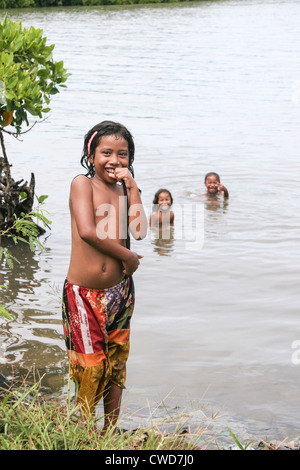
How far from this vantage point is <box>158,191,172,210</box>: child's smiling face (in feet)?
32.9

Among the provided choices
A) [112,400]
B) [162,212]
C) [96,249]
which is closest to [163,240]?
[162,212]

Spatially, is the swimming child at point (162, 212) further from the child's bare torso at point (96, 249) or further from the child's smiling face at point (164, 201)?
the child's bare torso at point (96, 249)

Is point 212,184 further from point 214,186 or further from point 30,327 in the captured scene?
point 30,327

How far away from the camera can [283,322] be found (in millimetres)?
6344

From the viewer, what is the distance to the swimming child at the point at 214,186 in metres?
11.1

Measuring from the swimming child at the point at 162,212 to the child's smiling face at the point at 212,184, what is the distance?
3.52ft

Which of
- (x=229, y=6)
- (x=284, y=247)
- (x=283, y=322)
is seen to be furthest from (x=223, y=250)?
(x=229, y=6)

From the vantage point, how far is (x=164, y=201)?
10.1 m

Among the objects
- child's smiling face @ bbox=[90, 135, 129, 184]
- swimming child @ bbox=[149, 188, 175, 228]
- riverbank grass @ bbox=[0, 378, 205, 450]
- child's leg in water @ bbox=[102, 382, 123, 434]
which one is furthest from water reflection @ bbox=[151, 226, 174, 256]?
riverbank grass @ bbox=[0, 378, 205, 450]

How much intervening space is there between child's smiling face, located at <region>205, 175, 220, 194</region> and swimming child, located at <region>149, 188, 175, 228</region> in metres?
1.07

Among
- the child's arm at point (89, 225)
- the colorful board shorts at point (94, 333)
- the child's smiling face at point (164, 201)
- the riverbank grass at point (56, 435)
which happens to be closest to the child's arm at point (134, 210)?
the child's arm at point (89, 225)

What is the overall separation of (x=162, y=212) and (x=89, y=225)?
6157 millimetres

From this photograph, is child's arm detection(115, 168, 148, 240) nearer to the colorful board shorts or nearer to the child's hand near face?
the child's hand near face

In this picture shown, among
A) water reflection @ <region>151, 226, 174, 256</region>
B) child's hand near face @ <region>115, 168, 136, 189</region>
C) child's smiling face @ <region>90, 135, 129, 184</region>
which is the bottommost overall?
water reflection @ <region>151, 226, 174, 256</region>
